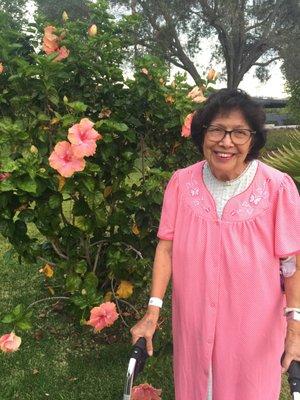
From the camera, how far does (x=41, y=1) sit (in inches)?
706

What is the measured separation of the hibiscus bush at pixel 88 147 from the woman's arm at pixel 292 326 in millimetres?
948

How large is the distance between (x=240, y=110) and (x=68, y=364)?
87.0 inches

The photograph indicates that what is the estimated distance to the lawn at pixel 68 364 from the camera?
9.09 ft

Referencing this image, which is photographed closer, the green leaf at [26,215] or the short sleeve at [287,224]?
the short sleeve at [287,224]

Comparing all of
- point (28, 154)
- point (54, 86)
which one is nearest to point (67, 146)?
point (28, 154)

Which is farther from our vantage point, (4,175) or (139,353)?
(4,175)

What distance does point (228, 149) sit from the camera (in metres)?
1.59

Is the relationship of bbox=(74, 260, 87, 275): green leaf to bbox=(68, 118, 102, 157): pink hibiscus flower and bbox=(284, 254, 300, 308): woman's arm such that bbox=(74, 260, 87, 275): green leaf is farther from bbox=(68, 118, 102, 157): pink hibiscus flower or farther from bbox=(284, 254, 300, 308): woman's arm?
bbox=(284, 254, 300, 308): woman's arm

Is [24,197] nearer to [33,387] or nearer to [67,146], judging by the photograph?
[67,146]

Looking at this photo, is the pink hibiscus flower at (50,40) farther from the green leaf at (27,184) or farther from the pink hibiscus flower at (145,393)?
the pink hibiscus flower at (145,393)

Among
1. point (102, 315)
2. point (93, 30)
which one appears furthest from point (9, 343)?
point (93, 30)

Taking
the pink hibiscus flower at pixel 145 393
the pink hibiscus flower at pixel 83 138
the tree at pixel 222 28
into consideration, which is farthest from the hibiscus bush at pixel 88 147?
the tree at pixel 222 28

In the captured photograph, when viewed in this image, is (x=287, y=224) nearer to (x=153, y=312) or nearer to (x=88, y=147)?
(x=153, y=312)

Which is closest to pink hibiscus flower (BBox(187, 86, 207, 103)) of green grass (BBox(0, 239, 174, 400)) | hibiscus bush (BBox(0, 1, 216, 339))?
hibiscus bush (BBox(0, 1, 216, 339))
